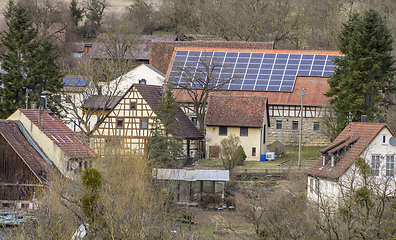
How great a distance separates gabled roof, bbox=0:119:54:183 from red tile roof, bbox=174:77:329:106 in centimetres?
1952

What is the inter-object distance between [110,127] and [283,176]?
13.8m

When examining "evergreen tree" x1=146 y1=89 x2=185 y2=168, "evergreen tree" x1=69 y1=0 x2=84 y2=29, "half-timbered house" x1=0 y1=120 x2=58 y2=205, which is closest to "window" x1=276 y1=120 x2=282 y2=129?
"evergreen tree" x1=146 y1=89 x2=185 y2=168

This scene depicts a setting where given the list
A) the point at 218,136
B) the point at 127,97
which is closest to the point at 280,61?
the point at 218,136

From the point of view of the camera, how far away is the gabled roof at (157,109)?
4553 cm

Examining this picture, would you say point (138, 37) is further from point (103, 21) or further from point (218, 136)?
point (218, 136)

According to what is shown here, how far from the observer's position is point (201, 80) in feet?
170

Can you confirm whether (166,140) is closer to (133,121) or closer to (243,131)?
(133,121)

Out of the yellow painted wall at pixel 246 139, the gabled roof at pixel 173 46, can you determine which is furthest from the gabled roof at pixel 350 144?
the gabled roof at pixel 173 46

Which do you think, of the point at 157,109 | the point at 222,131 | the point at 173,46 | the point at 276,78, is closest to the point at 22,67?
the point at 157,109

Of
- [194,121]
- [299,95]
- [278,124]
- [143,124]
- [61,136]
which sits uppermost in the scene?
[299,95]

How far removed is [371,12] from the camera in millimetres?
37688

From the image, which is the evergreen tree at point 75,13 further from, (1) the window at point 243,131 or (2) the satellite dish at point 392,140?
(2) the satellite dish at point 392,140

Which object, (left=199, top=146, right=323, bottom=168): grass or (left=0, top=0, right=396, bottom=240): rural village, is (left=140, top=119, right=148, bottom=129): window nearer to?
(left=0, top=0, right=396, bottom=240): rural village

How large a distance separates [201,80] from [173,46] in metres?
14.0
